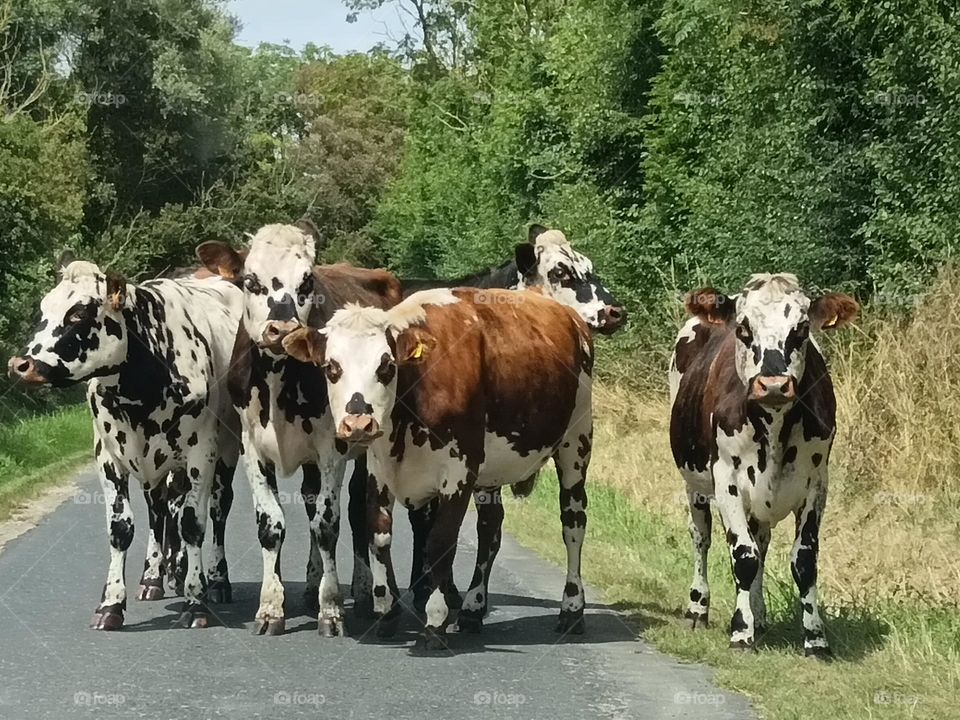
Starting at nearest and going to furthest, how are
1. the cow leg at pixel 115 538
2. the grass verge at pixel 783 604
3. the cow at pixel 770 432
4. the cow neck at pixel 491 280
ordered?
the grass verge at pixel 783 604
the cow at pixel 770 432
the cow leg at pixel 115 538
the cow neck at pixel 491 280

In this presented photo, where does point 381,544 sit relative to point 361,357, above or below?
below

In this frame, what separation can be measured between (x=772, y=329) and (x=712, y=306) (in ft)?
2.16

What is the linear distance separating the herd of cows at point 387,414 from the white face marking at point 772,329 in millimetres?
15

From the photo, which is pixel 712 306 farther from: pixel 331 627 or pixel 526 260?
pixel 526 260

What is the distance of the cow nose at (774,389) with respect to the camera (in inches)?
360

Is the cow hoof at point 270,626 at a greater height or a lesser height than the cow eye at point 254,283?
lesser

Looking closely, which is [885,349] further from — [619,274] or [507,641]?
[619,274]

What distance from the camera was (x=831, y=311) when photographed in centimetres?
980

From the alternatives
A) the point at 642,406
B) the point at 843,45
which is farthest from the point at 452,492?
the point at 642,406

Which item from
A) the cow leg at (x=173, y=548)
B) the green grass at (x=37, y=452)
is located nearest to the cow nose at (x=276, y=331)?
the cow leg at (x=173, y=548)

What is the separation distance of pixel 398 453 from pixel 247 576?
12.1ft

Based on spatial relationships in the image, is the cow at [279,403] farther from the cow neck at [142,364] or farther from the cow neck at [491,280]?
the cow neck at [491,280]

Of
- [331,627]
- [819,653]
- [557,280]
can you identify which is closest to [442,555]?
[331,627]

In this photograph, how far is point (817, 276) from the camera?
19875 mm
